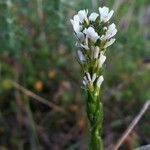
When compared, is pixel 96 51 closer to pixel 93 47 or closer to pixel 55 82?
pixel 93 47

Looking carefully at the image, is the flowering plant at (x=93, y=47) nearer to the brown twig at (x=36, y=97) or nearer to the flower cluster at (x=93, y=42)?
the flower cluster at (x=93, y=42)

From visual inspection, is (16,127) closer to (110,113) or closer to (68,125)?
(68,125)

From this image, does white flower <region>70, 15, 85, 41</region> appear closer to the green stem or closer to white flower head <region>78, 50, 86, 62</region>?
white flower head <region>78, 50, 86, 62</region>

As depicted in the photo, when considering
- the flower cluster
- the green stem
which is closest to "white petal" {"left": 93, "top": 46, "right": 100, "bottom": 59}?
the flower cluster

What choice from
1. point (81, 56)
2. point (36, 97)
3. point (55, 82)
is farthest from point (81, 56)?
point (55, 82)

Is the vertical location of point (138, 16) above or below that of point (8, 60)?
above

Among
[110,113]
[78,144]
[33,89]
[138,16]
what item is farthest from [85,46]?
[138,16]
